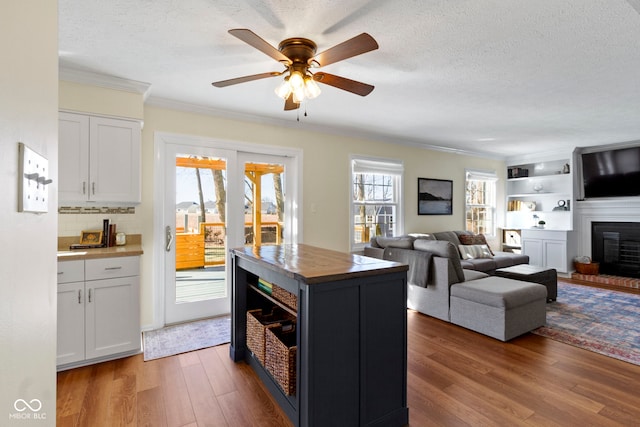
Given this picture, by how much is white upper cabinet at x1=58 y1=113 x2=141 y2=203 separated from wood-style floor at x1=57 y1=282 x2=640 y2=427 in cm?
148

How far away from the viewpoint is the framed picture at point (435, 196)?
18.8 feet

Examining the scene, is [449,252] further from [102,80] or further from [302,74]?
[102,80]

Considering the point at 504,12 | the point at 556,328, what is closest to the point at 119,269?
the point at 504,12

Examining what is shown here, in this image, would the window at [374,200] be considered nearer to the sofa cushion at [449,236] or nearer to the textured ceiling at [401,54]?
the sofa cushion at [449,236]

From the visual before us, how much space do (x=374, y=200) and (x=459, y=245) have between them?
5.63ft

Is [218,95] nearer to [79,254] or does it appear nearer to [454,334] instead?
[79,254]

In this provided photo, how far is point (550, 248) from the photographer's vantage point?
19.6ft

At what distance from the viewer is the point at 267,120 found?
4.10 meters

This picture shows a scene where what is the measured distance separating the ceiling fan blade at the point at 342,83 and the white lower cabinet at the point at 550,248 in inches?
218

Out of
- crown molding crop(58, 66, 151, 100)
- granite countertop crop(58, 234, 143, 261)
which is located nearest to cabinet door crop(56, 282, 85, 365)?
granite countertop crop(58, 234, 143, 261)

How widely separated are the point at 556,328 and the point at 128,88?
4.97 metres

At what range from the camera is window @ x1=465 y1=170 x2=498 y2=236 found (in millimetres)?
6543

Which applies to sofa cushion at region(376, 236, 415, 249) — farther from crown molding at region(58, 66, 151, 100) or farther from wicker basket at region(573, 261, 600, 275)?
wicker basket at region(573, 261, 600, 275)

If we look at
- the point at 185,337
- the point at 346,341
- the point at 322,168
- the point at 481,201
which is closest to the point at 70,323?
the point at 185,337
